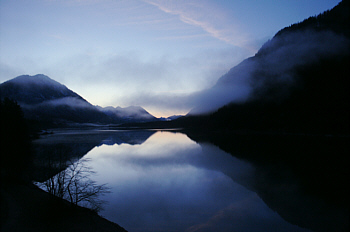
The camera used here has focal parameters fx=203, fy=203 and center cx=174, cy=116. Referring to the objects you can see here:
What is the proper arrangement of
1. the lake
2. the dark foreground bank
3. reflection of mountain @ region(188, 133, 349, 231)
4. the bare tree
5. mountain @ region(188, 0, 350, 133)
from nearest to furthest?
1. the dark foreground bank
2. the bare tree
3. the lake
4. reflection of mountain @ region(188, 133, 349, 231)
5. mountain @ region(188, 0, 350, 133)

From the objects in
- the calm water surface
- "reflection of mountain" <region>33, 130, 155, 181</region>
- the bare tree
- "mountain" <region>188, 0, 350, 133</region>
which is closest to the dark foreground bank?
the bare tree

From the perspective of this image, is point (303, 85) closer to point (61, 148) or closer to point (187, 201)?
point (187, 201)

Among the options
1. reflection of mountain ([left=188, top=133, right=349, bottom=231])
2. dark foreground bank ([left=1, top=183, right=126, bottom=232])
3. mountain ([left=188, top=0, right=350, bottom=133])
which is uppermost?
mountain ([left=188, top=0, right=350, bottom=133])

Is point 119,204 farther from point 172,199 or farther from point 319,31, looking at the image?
point 319,31

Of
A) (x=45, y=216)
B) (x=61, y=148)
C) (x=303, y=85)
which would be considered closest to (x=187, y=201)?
(x=45, y=216)

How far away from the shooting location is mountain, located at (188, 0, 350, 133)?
63.7 meters

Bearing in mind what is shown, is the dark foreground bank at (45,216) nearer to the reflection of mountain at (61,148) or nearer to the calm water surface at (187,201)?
the calm water surface at (187,201)

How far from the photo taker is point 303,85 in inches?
3182

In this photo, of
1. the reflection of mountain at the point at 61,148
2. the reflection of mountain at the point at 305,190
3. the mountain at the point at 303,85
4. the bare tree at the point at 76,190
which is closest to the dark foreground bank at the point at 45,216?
the bare tree at the point at 76,190

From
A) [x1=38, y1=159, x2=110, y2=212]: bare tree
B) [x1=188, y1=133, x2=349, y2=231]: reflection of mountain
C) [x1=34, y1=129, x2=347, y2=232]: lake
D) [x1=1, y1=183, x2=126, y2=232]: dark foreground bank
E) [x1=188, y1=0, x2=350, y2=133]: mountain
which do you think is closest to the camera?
[x1=1, y1=183, x2=126, y2=232]: dark foreground bank

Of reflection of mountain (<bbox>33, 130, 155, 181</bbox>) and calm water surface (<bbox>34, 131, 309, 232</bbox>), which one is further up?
reflection of mountain (<bbox>33, 130, 155, 181</bbox>)

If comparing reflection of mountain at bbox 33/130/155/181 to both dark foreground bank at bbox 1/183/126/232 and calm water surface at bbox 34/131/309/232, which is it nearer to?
dark foreground bank at bbox 1/183/126/232

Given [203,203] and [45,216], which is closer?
[45,216]

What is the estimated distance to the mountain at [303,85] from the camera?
6369cm
